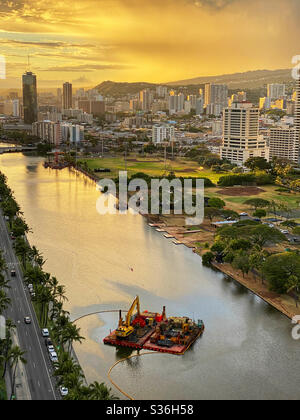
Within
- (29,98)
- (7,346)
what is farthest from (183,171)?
(29,98)

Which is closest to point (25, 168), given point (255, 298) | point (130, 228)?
point (130, 228)

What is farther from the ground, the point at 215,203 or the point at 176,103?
the point at 176,103

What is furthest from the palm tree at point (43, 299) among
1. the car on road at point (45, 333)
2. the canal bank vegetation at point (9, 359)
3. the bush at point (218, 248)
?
the bush at point (218, 248)

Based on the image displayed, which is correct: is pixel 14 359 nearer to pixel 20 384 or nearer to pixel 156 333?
pixel 20 384

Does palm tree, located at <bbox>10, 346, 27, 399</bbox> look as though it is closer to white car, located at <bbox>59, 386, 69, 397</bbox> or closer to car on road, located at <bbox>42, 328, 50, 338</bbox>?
white car, located at <bbox>59, 386, 69, 397</bbox>

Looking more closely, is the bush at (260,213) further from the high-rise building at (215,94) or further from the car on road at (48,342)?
the high-rise building at (215,94)
